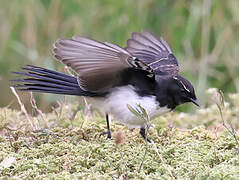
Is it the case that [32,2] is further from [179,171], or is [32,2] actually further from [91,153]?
[179,171]

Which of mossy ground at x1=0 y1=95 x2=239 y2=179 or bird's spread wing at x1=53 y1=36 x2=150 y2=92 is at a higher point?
bird's spread wing at x1=53 y1=36 x2=150 y2=92

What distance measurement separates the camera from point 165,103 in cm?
385

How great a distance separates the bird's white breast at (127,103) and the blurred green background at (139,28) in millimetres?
2224

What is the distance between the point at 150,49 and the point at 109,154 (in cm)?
174

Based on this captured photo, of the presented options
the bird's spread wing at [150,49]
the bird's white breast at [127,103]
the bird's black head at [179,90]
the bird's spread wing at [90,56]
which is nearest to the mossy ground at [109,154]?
the bird's white breast at [127,103]

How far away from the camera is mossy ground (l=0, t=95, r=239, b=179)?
2809 mm

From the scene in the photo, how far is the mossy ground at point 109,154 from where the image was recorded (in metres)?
2.81

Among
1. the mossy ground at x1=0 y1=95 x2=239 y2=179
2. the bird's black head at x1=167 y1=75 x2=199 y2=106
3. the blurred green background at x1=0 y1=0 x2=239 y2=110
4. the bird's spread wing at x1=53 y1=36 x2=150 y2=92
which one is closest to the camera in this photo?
the mossy ground at x1=0 y1=95 x2=239 y2=179

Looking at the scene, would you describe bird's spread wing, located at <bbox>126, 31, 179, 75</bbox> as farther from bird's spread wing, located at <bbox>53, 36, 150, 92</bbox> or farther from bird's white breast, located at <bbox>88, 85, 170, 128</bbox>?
bird's spread wing, located at <bbox>53, 36, 150, 92</bbox>

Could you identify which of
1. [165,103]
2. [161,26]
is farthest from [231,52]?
[165,103]

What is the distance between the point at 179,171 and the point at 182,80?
4.11 feet

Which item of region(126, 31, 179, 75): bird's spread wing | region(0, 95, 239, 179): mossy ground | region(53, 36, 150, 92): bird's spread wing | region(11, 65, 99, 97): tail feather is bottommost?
region(0, 95, 239, 179): mossy ground

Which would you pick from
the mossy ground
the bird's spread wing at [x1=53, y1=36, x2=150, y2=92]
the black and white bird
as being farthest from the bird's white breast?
the bird's spread wing at [x1=53, y1=36, x2=150, y2=92]

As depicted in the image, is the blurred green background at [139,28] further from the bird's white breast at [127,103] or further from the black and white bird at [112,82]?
the bird's white breast at [127,103]
